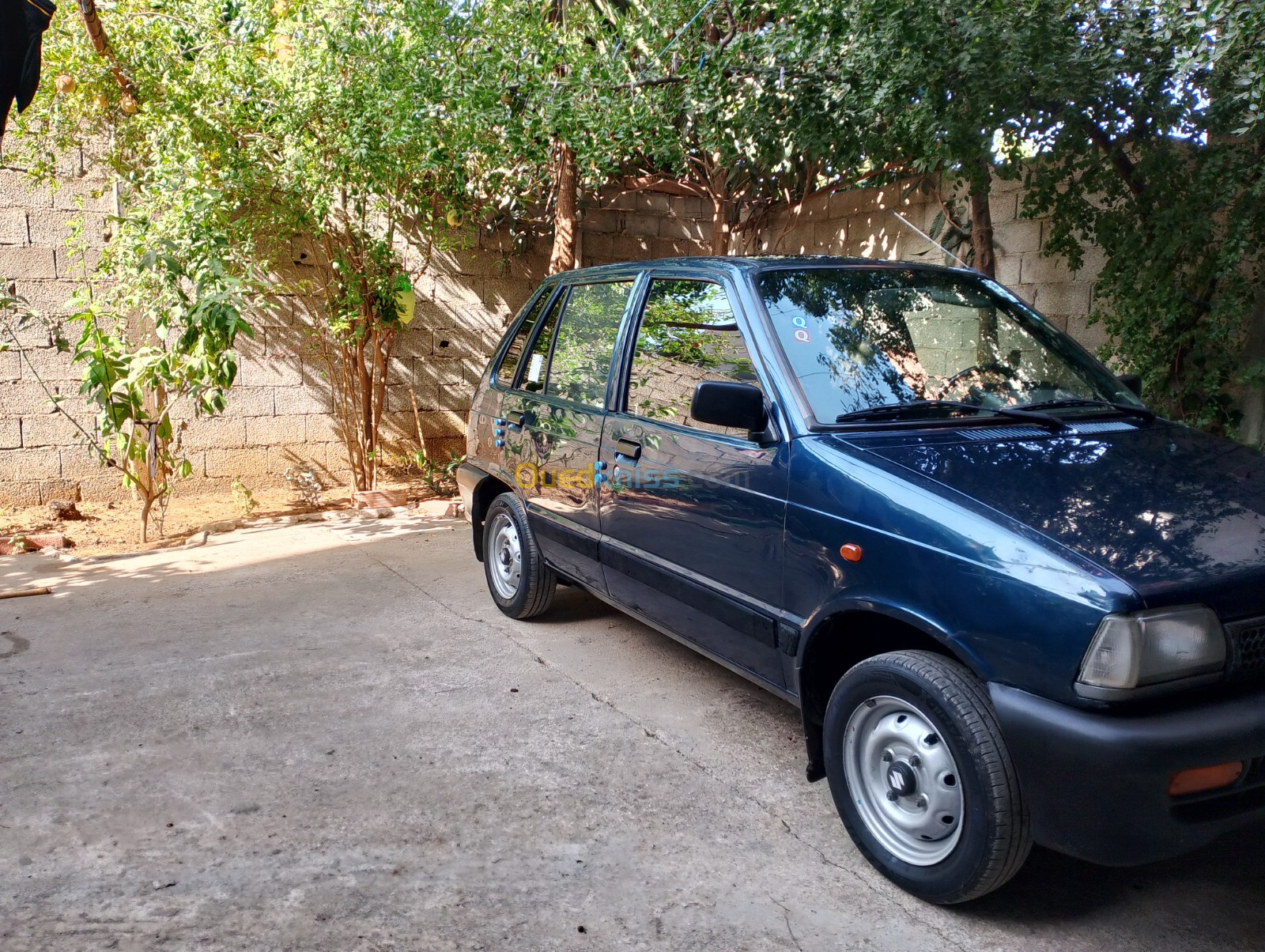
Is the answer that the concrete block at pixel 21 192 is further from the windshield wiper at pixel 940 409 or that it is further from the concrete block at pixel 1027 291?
the concrete block at pixel 1027 291

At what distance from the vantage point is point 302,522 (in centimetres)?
785

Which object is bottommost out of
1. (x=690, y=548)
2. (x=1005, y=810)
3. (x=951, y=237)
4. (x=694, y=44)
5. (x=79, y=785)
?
(x=79, y=785)

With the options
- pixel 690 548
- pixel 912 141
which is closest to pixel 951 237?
pixel 912 141

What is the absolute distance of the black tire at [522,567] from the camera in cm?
509

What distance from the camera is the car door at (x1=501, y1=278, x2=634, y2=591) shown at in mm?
4395

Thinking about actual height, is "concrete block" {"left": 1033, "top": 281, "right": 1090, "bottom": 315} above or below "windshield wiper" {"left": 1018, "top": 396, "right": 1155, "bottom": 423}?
above

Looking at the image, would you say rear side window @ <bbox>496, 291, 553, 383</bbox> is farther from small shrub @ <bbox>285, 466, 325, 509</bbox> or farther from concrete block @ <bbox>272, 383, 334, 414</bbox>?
concrete block @ <bbox>272, 383, 334, 414</bbox>

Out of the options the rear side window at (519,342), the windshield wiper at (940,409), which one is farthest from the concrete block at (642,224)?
the windshield wiper at (940,409)

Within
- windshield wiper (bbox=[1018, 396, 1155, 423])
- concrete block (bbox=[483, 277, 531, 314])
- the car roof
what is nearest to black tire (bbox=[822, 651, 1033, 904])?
windshield wiper (bbox=[1018, 396, 1155, 423])

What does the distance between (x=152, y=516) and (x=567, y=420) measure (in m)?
4.61

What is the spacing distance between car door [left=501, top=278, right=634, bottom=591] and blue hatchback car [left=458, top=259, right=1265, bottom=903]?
0.9 inches

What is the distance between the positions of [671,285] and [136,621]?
11.2 feet

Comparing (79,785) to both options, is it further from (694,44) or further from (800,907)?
(694,44)

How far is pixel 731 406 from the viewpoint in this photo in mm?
3307
